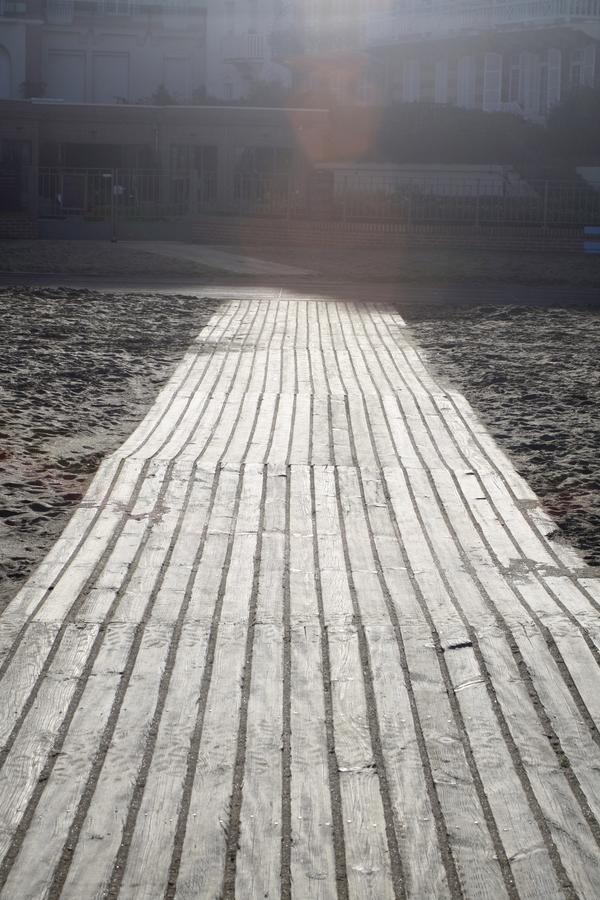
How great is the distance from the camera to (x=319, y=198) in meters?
32.8

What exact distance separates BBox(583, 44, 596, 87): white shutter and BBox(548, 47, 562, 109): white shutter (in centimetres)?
90

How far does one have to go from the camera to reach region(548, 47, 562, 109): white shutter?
45.5 m

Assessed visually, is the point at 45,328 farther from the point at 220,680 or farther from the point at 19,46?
the point at 19,46

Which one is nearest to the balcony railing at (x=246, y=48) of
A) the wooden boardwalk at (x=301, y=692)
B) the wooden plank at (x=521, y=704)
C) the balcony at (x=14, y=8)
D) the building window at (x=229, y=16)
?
the building window at (x=229, y=16)

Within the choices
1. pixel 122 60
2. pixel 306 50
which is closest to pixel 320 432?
pixel 306 50

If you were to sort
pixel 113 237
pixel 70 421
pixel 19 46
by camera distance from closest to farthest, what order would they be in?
pixel 70 421, pixel 113 237, pixel 19 46

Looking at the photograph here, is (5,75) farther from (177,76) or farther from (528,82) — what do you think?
(528,82)

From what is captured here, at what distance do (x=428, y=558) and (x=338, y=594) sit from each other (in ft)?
2.22

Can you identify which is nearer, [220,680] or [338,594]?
[220,680]

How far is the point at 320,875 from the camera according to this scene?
120 inches

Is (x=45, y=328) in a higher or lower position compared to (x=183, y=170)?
lower

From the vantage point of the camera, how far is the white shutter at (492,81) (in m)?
47.2

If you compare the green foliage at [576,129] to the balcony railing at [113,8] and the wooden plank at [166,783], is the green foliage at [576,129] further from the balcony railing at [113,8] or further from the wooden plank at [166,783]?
the wooden plank at [166,783]

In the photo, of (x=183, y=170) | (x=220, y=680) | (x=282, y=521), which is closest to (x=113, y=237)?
(x=183, y=170)
